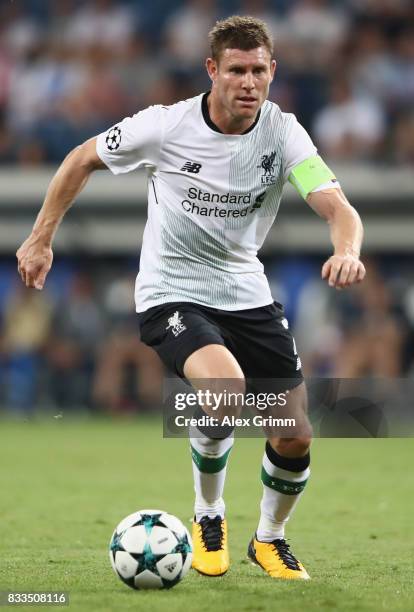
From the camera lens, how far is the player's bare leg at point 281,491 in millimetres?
6164

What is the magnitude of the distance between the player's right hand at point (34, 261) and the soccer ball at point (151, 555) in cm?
137

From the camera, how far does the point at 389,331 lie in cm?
1555

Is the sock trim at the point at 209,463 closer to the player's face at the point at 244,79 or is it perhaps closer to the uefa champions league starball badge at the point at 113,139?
the uefa champions league starball badge at the point at 113,139

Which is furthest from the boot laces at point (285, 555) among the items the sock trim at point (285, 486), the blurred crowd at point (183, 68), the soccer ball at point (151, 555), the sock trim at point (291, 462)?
the blurred crowd at point (183, 68)

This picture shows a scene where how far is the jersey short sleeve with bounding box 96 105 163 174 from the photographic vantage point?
6.25m

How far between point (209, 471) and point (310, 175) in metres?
1.67

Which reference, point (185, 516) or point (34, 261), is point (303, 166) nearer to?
point (34, 261)

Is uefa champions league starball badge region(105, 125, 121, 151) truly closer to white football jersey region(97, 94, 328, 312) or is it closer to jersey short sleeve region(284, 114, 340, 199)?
white football jersey region(97, 94, 328, 312)

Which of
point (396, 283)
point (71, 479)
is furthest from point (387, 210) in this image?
point (71, 479)

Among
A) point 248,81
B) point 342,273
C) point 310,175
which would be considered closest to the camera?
point 342,273

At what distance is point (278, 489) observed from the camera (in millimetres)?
6375

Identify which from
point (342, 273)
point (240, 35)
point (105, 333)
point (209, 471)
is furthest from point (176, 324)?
point (105, 333)

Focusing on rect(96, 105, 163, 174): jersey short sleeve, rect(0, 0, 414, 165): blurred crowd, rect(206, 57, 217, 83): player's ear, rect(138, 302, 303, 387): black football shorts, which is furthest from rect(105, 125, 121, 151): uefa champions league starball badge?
rect(0, 0, 414, 165): blurred crowd

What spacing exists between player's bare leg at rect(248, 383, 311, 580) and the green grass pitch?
12 cm
